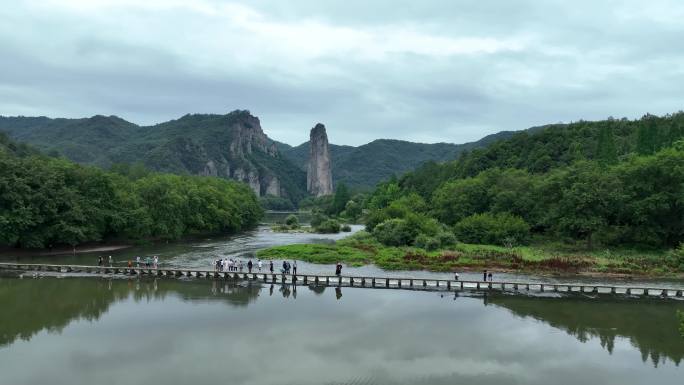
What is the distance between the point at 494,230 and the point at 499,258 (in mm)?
11821

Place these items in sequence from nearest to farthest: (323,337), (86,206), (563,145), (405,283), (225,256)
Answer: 1. (323,337)
2. (405,283)
3. (225,256)
4. (86,206)
5. (563,145)

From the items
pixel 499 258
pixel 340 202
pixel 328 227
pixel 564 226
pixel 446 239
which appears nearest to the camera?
pixel 499 258

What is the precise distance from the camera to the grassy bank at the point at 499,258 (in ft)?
157

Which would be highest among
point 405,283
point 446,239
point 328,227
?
point 446,239

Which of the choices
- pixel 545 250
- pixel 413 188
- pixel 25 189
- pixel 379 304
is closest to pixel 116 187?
pixel 25 189

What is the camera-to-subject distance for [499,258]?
51.9 m

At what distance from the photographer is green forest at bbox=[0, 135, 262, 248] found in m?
52.8

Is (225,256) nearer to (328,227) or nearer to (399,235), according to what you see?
(399,235)

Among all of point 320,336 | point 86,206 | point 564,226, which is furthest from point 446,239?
point 86,206

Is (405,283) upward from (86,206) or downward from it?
downward

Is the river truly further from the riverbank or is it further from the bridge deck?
the riverbank

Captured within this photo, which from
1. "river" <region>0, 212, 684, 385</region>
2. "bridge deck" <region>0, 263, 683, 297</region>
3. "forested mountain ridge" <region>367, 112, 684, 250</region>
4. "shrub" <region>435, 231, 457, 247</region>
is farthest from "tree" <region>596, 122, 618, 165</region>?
"river" <region>0, 212, 684, 385</region>

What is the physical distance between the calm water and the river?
0.09m

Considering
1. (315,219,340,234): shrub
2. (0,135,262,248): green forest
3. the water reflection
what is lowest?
the water reflection
